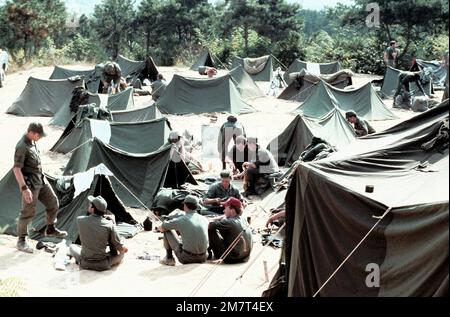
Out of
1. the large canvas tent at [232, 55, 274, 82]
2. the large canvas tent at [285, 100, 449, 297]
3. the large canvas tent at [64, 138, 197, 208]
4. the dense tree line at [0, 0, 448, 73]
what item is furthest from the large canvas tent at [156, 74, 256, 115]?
the large canvas tent at [285, 100, 449, 297]

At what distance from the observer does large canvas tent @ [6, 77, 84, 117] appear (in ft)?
64.4

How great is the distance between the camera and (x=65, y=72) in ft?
76.9

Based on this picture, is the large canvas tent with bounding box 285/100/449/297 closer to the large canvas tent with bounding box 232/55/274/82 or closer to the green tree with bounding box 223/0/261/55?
the large canvas tent with bounding box 232/55/274/82

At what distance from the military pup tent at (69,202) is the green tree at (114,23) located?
27.2 meters

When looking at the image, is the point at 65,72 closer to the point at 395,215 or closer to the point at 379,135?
the point at 379,135

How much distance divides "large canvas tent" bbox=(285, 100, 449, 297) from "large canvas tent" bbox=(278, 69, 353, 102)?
14856 millimetres

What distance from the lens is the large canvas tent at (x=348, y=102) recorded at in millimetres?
18859

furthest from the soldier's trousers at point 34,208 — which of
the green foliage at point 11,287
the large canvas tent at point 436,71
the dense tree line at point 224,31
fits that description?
the dense tree line at point 224,31

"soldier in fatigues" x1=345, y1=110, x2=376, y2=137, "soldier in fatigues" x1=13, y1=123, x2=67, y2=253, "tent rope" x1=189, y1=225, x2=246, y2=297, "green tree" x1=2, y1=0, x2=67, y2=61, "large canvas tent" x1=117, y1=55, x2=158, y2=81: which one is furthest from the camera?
"green tree" x1=2, y1=0, x2=67, y2=61

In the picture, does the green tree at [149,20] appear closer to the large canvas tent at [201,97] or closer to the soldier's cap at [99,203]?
the large canvas tent at [201,97]

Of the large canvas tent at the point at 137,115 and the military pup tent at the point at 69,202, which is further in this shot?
the large canvas tent at the point at 137,115

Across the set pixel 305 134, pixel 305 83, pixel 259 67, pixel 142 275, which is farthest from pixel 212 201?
pixel 259 67

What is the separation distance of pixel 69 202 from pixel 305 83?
546 inches
